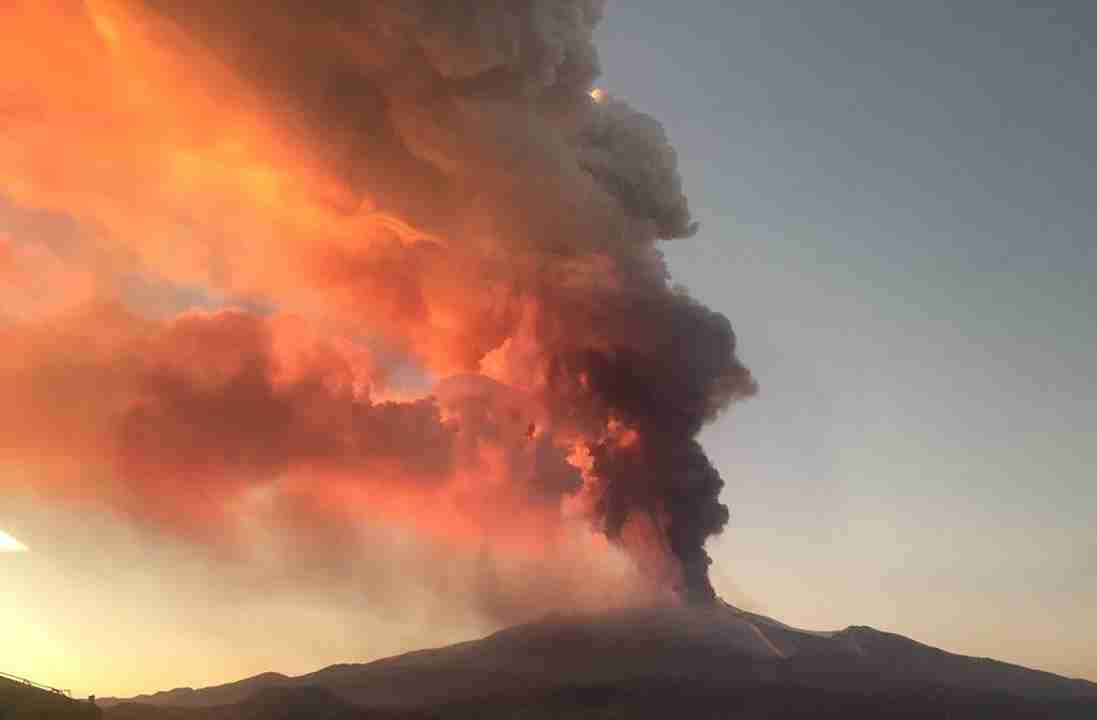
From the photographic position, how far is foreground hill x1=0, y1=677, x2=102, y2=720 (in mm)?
43344

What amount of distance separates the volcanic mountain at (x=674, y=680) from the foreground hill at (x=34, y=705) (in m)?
52.5

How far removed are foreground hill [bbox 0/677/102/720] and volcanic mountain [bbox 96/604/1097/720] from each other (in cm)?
5254

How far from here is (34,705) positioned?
4462cm

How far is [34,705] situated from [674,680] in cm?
8427

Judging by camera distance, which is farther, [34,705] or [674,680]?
[674,680]

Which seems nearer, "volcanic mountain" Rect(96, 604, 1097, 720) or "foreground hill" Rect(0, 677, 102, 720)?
"foreground hill" Rect(0, 677, 102, 720)

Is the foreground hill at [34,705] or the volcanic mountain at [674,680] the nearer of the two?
the foreground hill at [34,705]

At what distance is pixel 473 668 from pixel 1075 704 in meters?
88.0

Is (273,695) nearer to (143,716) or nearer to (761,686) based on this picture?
(143,716)

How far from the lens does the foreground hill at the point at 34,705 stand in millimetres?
43344

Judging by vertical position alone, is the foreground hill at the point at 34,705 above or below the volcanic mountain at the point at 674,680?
below

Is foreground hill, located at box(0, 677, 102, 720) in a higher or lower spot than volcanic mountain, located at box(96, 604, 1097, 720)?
lower

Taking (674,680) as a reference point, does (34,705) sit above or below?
below

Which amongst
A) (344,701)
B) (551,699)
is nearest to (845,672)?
(551,699)
